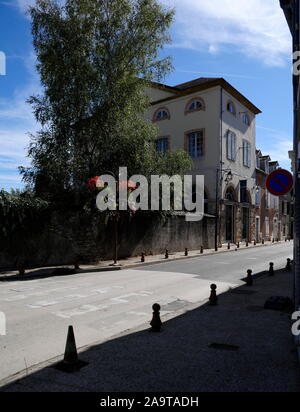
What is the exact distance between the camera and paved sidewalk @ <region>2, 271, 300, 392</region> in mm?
4469

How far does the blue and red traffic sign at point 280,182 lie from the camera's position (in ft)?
25.1

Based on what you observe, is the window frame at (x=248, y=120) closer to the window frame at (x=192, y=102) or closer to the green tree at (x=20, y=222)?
the window frame at (x=192, y=102)

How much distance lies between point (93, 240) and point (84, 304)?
9.14 meters

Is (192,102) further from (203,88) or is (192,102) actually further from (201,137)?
(201,137)

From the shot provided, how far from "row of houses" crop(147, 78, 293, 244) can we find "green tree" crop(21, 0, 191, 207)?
37.4 feet

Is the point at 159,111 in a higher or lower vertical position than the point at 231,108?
higher

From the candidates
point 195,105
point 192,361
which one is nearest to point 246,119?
point 195,105

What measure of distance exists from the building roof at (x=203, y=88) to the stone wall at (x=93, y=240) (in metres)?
12.5

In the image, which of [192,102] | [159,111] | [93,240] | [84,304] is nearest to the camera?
[84,304]

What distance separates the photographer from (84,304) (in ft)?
30.2

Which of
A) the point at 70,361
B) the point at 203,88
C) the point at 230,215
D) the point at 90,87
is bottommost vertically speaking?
the point at 70,361

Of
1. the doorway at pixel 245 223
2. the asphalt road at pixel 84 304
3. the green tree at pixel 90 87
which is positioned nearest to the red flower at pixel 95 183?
the green tree at pixel 90 87

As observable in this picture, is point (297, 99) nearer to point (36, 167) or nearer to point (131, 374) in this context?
point (131, 374)
